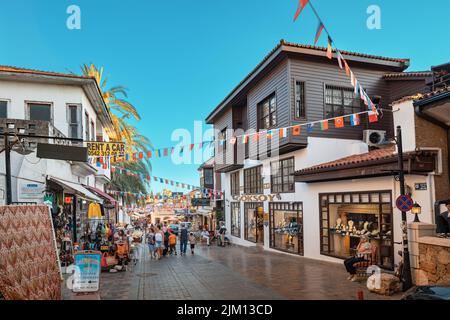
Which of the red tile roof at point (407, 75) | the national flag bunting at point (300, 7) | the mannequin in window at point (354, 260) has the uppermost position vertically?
the red tile roof at point (407, 75)

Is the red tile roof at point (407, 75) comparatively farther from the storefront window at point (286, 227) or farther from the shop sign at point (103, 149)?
the shop sign at point (103, 149)

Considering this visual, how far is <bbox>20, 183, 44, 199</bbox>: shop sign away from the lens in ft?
40.4

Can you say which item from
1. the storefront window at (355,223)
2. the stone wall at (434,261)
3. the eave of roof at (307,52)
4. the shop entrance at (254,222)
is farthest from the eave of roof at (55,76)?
the stone wall at (434,261)

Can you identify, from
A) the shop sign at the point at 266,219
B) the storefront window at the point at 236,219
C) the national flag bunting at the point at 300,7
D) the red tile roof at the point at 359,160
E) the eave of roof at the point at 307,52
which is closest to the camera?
the national flag bunting at the point at 300,7

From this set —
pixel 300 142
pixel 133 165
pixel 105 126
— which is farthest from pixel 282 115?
pixel 133 165

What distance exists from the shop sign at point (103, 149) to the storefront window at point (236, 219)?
42.5 feet

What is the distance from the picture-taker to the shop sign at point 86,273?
9005 mm

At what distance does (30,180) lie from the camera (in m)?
12.4

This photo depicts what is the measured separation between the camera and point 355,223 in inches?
563

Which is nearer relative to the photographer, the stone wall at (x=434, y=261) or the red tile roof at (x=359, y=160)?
the stone wall at (x=434, y=261)

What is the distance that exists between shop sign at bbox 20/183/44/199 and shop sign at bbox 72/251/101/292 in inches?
175
